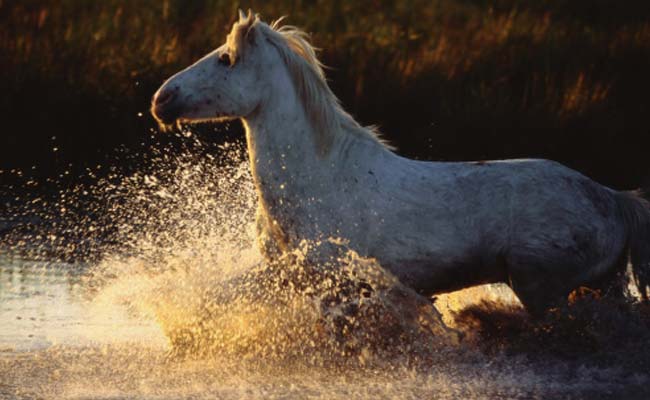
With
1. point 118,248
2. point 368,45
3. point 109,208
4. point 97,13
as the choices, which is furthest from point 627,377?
point 97,13

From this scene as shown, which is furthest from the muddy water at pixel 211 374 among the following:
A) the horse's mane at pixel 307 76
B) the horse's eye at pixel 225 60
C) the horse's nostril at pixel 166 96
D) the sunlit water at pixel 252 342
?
the horse's eye at pixel 225 60

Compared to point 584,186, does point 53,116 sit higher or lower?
lower

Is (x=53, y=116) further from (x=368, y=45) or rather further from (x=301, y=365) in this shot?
(x=301, y=365)

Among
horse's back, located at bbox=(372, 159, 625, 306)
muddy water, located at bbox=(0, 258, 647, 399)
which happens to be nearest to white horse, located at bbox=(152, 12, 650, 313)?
horse's back, located at bbox=(372, 159, 625, 306)

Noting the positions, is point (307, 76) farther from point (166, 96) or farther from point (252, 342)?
point (252, 342)

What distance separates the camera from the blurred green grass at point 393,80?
44.6 ft

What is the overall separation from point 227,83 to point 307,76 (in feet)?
1.41

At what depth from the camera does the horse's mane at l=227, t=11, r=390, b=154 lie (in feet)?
22.8

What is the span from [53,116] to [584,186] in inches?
299

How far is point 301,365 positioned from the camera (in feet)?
22.3

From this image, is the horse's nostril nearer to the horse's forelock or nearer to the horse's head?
the horse's head

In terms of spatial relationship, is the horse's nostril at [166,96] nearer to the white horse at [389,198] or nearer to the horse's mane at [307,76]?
the white horse at [389,198]

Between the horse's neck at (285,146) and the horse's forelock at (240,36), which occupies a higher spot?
the horse's forelock at (240,36)

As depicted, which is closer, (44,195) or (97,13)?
(44,195)
